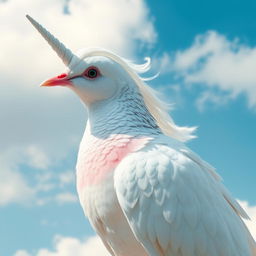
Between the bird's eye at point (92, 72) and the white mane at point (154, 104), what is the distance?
334 mm

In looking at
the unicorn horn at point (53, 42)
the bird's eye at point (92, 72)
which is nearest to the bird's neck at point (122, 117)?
the bird's eye at point (92, 72)

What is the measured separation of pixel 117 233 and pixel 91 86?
56.5 inches

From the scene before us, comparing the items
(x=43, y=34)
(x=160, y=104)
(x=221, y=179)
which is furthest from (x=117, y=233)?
(x=43, y=34)

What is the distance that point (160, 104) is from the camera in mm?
5301

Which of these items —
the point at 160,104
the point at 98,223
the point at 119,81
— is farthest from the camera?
the point at 160,104

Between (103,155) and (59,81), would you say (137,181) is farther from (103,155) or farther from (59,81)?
(59,81)

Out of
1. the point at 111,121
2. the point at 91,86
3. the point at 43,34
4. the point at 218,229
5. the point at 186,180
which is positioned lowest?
the point at 218,229

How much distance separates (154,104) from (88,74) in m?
0.87

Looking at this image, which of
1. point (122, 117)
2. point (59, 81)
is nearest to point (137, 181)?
point (122, 117)

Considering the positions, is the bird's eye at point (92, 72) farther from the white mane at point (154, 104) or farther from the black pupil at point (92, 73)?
the white mane at point (154, 104)

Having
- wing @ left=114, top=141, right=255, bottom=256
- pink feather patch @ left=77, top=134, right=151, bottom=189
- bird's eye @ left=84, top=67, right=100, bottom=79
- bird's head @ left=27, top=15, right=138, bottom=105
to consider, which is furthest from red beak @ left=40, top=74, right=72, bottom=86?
wing @ left=114, top=141, right=255, bottom=256

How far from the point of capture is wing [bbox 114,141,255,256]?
13.8 ft

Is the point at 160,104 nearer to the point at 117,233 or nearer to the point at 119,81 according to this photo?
the point at 119,81

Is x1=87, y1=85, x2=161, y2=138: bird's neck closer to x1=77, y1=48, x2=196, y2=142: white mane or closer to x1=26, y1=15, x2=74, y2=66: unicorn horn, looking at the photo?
x1=77, y1=48, x2=196, y2=142: white mane
